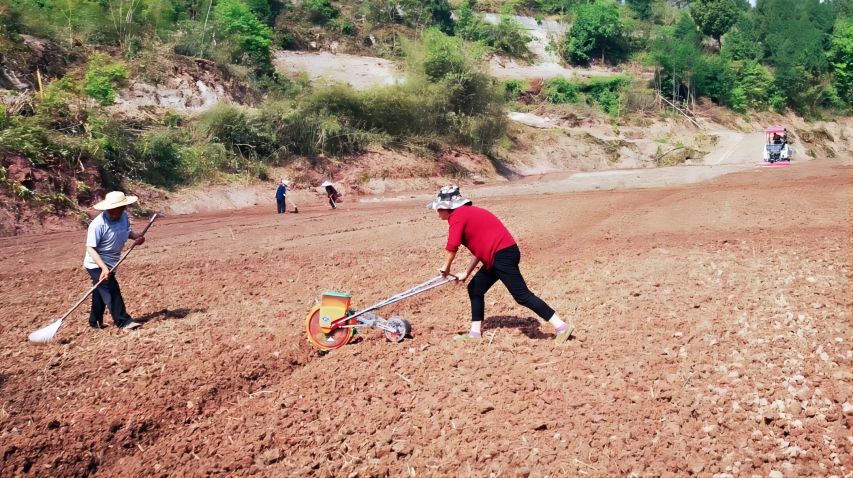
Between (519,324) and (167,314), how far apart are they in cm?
471

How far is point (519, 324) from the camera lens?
23.9 feet

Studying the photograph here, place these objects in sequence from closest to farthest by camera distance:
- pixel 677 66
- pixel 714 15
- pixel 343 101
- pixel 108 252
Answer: pixel 108 252, pixel 343 101, pixel 677 66, pixel 714 15

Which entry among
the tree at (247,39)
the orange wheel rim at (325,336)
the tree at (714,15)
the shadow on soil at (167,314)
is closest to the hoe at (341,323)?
the orange wheel rim at (325,336)

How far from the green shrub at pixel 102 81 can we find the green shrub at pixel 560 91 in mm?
38689

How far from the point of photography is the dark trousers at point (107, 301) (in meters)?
7.43

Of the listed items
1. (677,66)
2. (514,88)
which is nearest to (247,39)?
(514,88)

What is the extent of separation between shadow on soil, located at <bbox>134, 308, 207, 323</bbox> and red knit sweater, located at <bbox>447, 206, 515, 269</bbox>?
4.14 meters

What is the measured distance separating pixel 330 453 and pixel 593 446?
198 centimetres

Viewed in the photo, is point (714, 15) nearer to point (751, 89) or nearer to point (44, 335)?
point (751, 89)

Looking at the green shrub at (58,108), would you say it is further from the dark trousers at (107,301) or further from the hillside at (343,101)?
the dark trousers at (107,301)

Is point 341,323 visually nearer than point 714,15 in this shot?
Yes

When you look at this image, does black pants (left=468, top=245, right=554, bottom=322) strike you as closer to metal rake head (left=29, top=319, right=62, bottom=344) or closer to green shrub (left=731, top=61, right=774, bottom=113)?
metal rake head (left=29, top=319, right=62, bottom=344)

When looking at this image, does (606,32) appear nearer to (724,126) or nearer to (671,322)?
(724,126)

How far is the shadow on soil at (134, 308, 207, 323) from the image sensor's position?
8.12 metres
